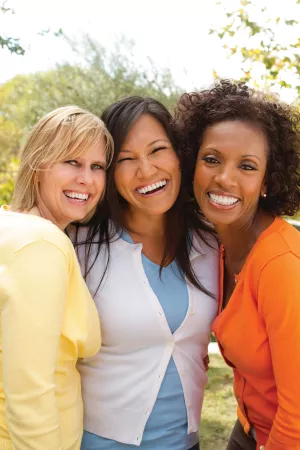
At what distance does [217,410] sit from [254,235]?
260 cm

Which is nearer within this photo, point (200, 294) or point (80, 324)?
point (80, 324)

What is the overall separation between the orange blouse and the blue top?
0.64 ft

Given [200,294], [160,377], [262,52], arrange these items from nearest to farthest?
[160,377] < [200,294] < [262,52]

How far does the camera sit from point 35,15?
784 centimetres

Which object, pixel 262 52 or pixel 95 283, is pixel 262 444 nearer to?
pixel 95 283

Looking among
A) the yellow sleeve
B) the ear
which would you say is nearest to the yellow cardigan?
the yellow sleeve

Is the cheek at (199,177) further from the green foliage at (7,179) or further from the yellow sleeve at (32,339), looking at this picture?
the green foliage at (7,179)

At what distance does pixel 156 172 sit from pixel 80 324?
847mm

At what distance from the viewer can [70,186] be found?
7.43ft

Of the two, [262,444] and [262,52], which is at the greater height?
[262,52]

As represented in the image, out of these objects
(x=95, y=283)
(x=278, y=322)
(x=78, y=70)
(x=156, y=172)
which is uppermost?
(x=156, y=172)

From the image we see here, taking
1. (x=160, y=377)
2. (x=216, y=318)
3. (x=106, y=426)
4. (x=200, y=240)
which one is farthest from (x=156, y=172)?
(x=106, y=426)

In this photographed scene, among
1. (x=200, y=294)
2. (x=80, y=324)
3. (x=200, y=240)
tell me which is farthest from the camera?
(x=200, y=240)

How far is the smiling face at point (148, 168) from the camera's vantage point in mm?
2496
